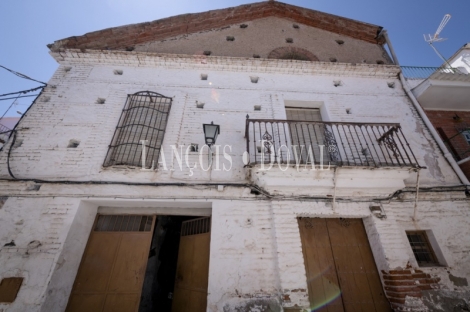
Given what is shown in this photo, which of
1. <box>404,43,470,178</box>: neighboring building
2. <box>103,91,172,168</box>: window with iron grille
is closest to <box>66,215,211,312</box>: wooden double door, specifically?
<box>103,91,172,168</box>: window with iron grille

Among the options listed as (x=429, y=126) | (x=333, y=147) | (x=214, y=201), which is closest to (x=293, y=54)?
(x=333, y=147)

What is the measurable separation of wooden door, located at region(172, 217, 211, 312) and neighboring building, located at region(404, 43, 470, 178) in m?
7.30

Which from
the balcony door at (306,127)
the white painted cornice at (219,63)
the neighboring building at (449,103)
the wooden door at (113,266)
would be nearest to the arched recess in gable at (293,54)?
the white painted cornice at (219,63)

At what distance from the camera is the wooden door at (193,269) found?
432 centimetres

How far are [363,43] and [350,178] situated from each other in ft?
22.0

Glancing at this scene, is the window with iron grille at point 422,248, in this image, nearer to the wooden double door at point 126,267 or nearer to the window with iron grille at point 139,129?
the wooden double door at point 126,267

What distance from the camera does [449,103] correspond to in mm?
6766

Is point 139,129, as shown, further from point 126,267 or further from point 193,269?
point 193,269

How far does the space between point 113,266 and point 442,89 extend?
999 cm

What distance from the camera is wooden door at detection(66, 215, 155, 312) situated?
4.04 m

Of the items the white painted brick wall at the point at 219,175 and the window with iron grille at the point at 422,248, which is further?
the window with iron grille at the point at 422,248

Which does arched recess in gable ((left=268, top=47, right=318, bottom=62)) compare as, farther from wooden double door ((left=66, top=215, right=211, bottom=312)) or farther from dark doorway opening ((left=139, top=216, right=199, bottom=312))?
dark doorway opening ((left=139, top=216, right=199, bottom=312))

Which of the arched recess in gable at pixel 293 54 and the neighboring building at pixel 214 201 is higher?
the arched recess in gable at pixel 293 54

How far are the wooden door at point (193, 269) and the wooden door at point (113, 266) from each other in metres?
0.89
